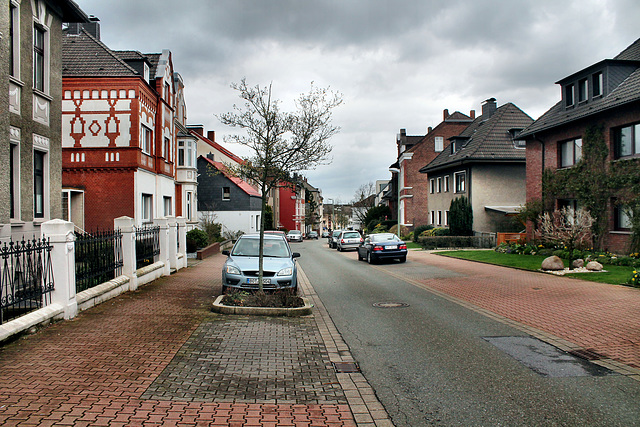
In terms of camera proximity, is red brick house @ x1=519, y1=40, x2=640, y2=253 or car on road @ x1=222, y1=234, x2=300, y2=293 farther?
red brick house @ x1=519, y1=40, x2=640, y2=253

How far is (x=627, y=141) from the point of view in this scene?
19906mm

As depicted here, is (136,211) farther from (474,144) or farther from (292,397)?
(474,144)

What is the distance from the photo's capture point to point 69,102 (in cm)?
Result: 2103

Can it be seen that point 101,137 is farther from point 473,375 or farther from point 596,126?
point 596,126

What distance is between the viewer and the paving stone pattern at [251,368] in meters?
5.08

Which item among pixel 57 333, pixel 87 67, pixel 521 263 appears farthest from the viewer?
pixel 87 67

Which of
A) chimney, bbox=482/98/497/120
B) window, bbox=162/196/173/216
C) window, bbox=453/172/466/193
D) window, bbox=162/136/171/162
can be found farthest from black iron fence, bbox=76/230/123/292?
chimney, bbox=482/98/497/120

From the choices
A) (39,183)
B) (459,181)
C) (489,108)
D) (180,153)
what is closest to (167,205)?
(180,153)

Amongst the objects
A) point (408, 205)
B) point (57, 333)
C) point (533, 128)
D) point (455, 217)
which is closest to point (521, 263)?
point (533, 128)

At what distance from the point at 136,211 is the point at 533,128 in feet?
68.6

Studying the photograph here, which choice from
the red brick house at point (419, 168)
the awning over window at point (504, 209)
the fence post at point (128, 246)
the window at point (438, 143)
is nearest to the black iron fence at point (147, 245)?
the fence post at point (128, 246)

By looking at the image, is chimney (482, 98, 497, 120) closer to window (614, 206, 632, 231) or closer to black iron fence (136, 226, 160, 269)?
window (614, 206, 632, 231)

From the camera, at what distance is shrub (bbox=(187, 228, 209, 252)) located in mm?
27844

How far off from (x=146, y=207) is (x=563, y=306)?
61.9 feet
